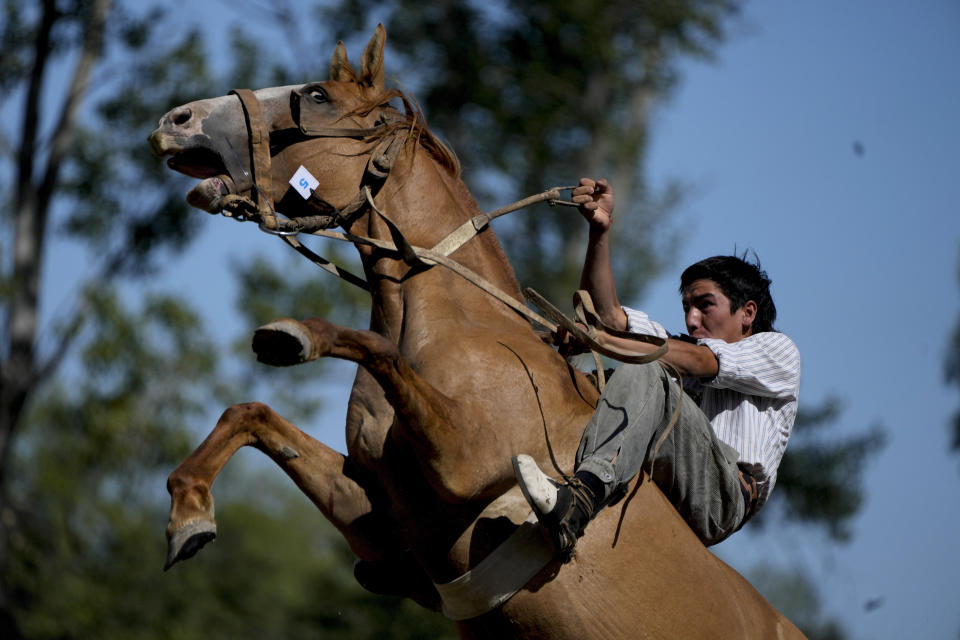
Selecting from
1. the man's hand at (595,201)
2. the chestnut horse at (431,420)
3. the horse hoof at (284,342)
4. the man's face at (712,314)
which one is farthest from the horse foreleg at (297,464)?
the man's face at (712,314)

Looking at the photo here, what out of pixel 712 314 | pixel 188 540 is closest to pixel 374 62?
pixel 712 314

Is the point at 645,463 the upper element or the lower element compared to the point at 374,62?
lower

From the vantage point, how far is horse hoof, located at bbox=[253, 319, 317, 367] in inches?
166

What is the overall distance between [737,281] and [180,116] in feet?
9.77

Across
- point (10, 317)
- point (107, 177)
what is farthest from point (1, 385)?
point (107, 177)

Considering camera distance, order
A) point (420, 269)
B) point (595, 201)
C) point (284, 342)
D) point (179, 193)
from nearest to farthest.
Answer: point (284, 342) < point (420, 269) < point (595, 201) < point (179, 193)

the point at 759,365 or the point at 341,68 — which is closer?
the point at 759,365

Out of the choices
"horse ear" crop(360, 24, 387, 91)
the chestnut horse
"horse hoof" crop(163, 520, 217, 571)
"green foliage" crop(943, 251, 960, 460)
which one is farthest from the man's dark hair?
"green foliage" crop(943, 251, 960, 460)

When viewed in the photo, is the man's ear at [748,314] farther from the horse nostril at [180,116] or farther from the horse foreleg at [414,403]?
the horse nostril at [180,116]

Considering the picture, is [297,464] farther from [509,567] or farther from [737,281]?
[737,281]

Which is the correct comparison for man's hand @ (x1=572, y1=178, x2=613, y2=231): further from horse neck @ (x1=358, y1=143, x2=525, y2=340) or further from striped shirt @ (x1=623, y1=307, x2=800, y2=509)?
striped shirt @ (x1=623, y1=307, x2=800, y2=509)

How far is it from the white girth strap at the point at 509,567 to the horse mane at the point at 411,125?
188 cm

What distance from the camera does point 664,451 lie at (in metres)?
5.30

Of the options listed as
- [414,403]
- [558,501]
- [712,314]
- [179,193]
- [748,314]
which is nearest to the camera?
[414,403]
